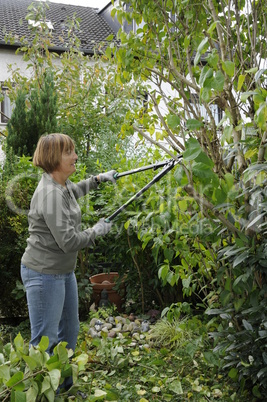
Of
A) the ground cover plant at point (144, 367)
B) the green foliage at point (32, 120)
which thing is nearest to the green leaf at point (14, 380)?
the ground cover plant at point (144, 367)

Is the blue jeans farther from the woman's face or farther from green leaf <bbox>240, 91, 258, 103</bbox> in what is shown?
green leaf <bbox>240, 91, 258, 103</bbox>

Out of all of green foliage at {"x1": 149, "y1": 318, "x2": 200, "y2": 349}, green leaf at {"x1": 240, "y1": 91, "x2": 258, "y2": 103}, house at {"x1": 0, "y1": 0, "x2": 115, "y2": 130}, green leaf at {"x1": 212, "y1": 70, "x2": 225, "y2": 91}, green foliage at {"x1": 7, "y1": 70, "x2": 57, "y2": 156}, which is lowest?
green foliage at {"x1": 149, "y1": 318, "x2": 200, "y2": 349}

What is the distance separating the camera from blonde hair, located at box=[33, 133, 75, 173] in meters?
2.98

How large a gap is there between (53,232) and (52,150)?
517 millimetres

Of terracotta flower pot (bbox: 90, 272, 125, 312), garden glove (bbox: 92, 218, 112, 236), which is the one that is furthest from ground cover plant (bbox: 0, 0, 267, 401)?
terracotta flower pot (bbox: 90, 272, 125, 312)

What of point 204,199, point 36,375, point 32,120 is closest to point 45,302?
point 36,375

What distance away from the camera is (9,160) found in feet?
18.0

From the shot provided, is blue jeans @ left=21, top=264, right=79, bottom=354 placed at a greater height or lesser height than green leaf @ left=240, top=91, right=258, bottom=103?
lesser

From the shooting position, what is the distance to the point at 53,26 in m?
18.1

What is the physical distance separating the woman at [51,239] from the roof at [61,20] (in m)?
14.4

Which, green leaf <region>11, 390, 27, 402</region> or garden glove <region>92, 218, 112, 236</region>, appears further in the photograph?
garden glove <region>92, 218, 112, 236</region>

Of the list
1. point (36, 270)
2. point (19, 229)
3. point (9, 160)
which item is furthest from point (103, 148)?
point (36, 270)

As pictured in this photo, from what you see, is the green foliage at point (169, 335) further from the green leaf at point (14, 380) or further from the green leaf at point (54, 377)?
the green leaf at point (14, 380)

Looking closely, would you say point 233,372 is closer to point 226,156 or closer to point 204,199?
point 204,199
